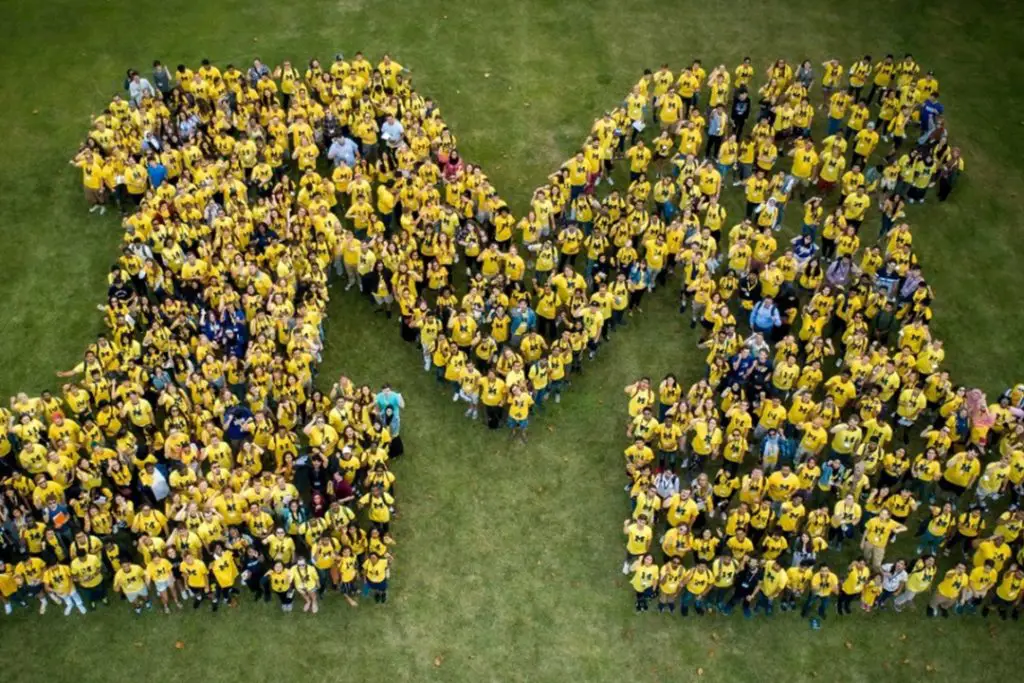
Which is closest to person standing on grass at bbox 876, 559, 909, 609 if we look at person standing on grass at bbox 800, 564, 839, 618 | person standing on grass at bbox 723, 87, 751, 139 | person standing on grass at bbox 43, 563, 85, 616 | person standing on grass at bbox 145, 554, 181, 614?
person standing on grass at bbox 800, 564, 839, 618

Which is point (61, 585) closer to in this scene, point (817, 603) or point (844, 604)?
point (817, 603)

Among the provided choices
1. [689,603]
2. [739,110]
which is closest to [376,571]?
[689,603]

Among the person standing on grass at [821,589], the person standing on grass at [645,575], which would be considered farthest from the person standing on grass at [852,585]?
the person standing on grass at [645,575]

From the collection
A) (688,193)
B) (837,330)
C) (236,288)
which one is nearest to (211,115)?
(236,288)

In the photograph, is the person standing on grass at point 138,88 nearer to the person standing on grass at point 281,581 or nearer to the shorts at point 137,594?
the shorts at point 137,594

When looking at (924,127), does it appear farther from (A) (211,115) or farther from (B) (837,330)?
(A) (211,115)
